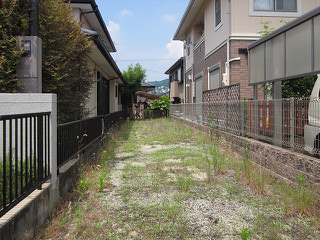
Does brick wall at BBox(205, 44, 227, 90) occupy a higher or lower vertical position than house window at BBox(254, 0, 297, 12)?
lower

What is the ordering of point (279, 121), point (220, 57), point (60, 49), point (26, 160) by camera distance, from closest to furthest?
point (26, 160) < point (279, 121) < point (60, 49) < point (220, 57)

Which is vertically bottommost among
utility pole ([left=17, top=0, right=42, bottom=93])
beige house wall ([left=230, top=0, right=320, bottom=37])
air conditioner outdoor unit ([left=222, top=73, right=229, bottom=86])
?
utility pole ([left=17, top=0, right=42, bottom=93])

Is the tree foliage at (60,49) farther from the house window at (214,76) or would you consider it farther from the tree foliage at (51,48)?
the house window at (214,76)

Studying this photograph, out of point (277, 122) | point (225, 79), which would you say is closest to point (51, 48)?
point (277, 122)

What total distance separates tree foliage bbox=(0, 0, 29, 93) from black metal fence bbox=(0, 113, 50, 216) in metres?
1.10

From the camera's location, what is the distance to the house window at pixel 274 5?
30.2 ft

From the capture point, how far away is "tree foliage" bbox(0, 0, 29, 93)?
11.8 ft

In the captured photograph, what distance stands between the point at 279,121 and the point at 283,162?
73 cm

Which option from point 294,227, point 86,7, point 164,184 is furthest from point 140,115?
point 294,227

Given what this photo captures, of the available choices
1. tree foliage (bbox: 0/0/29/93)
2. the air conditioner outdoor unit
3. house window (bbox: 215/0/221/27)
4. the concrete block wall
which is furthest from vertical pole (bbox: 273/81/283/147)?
house window (bbox: 215/0/221/27)

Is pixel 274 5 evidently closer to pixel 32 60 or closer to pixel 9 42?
pixel 32 60

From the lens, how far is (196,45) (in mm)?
14867

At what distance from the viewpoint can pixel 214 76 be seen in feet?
36.8

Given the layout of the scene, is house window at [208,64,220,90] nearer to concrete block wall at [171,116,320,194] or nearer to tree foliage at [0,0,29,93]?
concrete block wall at [171,116,320,194]
